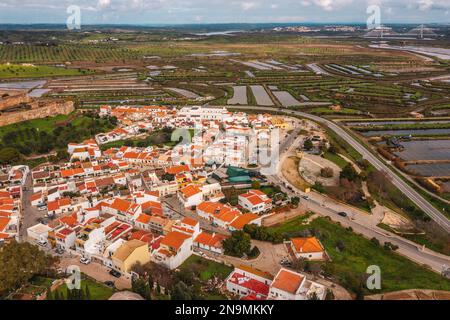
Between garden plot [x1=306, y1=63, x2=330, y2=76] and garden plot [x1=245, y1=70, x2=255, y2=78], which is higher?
garden plot [x1=306, y1=63, x2=330, y2=76]

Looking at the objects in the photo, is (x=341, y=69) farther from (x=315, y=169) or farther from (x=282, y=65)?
(x=315, y=169)

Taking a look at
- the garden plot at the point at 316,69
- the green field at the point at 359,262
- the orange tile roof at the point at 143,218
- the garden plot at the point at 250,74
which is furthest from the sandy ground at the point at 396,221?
the garden plot at the point at 316,69

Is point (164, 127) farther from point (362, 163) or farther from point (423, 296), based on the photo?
point (423, 296)

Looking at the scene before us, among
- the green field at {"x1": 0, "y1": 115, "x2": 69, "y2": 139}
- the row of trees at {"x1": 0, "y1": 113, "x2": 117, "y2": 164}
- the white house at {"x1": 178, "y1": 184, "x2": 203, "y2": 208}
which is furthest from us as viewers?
the green field at {"x1": 0, "y1": 115, "x2": 69, "y2": 139}

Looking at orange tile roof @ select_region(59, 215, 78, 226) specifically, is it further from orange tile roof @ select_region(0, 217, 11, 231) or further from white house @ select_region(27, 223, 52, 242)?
orange tile roof @ select_region(0, 217, 11, 231)

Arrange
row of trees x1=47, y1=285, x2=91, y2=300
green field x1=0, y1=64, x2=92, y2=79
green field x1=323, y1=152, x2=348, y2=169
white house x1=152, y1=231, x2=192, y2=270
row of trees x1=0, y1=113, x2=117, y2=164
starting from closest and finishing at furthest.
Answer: row of trees x1=47, y1=285, x2=91, y2=300, white house x1=152, y1=231, x2=192, y2=270, green field x1=323, y1=152, x2=348, y2=169, row of trees x1=0, y1=113, x2=117, y2=164, green field x1=0, y1=64, x2=92, y2=79

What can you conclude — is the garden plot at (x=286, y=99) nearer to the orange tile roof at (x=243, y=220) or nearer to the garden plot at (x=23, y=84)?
the orange tile roof at (x=243, y=220)

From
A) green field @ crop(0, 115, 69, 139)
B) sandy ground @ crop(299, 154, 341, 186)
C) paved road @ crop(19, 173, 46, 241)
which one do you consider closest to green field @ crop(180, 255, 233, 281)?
paved road @ crop(19, 173, 46, 241)

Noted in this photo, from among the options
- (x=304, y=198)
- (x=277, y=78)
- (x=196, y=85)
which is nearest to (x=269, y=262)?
(x=304, y=198)
